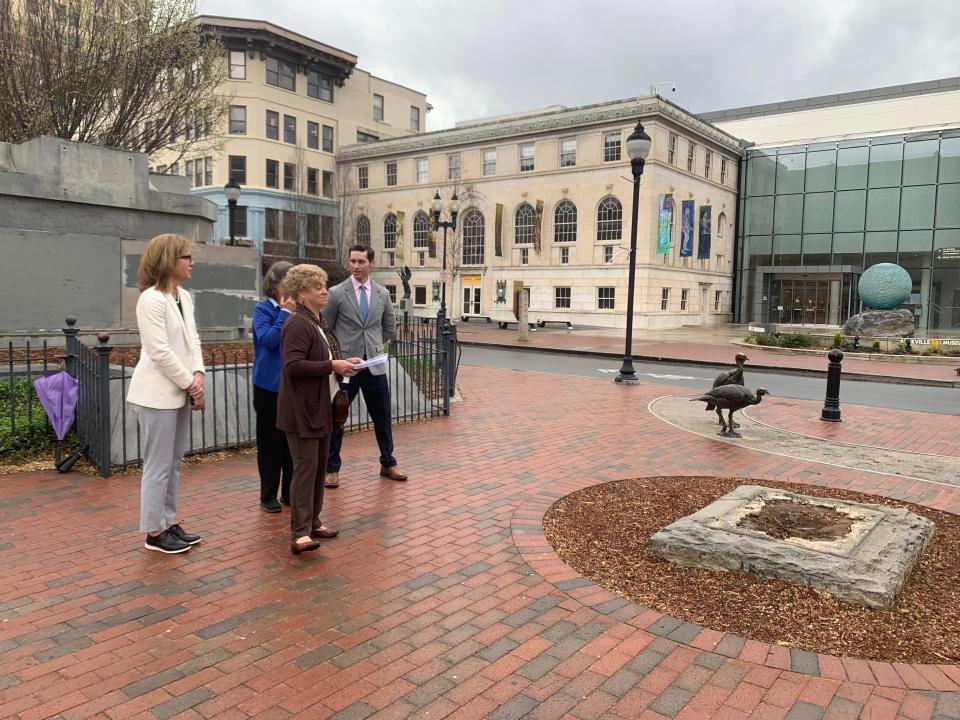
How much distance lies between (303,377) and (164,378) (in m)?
0.86

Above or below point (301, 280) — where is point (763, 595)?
below

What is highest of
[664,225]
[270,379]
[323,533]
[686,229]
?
[686,229]

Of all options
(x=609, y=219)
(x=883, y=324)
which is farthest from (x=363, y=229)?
(x=883, y=324)

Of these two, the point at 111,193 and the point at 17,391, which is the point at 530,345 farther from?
the point at 17,391

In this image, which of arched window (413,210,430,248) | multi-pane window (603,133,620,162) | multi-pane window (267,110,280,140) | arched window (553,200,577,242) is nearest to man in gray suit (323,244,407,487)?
multi-pane window (603,133,620,162)

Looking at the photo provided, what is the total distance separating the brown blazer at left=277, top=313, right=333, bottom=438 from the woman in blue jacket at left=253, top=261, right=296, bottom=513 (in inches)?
29.3

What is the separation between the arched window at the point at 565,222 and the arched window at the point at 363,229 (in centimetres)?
1626

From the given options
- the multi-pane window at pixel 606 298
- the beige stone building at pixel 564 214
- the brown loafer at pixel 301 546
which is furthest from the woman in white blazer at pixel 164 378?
the multi-pane window at pixel 606 298

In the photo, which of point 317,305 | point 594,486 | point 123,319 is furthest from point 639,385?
point 317,305

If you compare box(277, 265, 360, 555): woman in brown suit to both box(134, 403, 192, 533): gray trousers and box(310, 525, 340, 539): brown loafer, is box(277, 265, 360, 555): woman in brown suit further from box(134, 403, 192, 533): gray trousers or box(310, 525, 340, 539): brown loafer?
box(134, 403, 192, 533): gray trousers

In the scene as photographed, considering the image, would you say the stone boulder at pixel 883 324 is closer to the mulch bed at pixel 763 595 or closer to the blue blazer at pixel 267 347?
the mulch bed at pixel 763 595

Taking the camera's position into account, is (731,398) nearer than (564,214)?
Yes

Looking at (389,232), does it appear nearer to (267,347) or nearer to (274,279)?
(274,279)

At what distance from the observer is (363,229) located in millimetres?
52469
